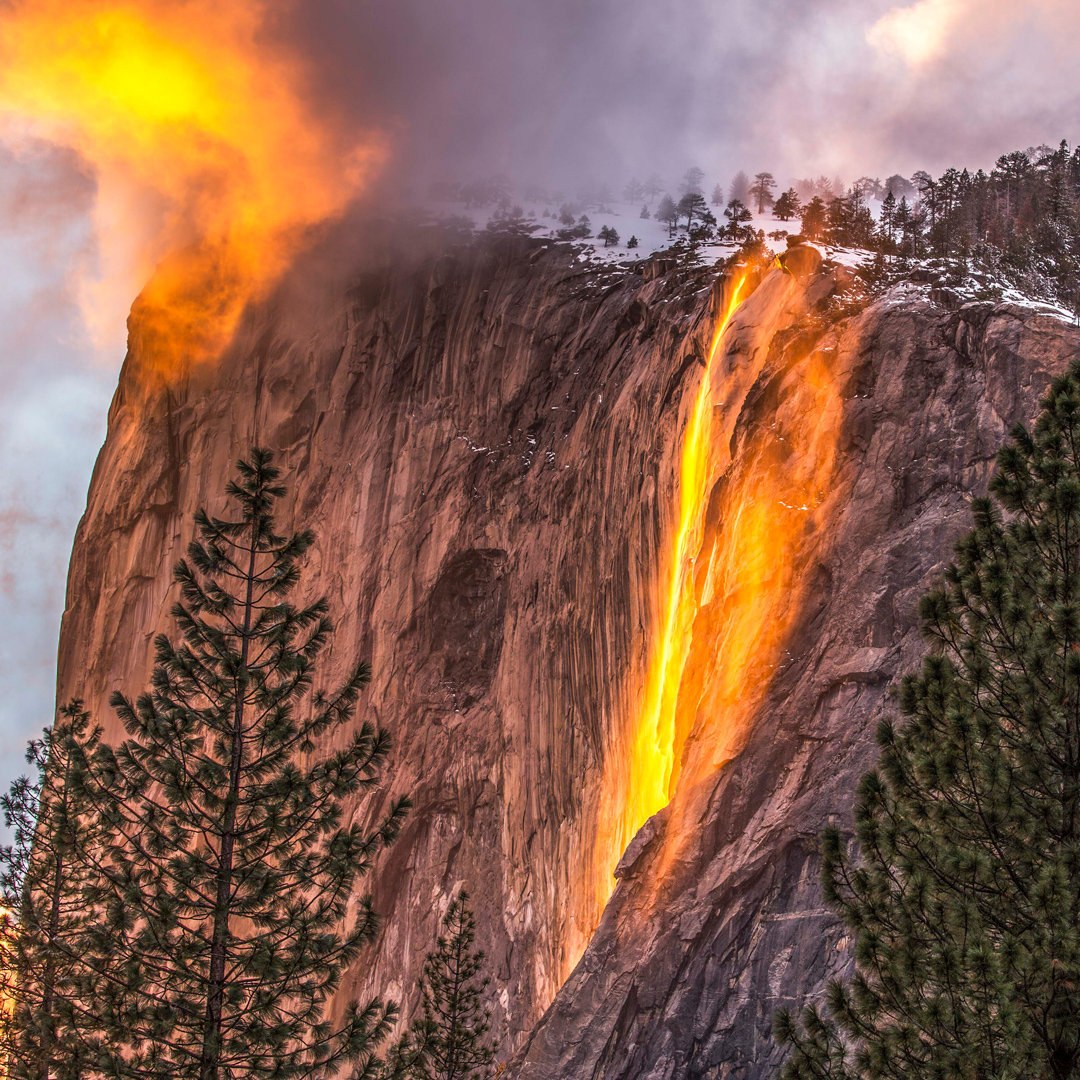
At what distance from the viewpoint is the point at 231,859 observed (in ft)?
43.2

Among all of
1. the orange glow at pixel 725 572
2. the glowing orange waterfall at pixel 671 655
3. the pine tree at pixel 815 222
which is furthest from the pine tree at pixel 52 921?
the pine tree at pixel 815 222

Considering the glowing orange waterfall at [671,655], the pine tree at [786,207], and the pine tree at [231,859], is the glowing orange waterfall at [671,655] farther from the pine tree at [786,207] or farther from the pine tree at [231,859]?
the pine tree at [786,207]

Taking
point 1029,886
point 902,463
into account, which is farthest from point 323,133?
point 1029,886

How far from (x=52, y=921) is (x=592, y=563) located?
55.0 feet

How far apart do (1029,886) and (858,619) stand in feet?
35.0

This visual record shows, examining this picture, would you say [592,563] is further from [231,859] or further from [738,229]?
[231,859]

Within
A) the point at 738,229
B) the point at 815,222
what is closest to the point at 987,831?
the point at 815,222

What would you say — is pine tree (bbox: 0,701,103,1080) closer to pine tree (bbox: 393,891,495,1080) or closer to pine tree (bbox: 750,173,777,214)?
pine tree (bbox: 393,891,495,1080)

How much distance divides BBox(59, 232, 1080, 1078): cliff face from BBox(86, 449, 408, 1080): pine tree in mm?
7785

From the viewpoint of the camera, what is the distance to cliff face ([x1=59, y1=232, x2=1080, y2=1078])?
1973cm

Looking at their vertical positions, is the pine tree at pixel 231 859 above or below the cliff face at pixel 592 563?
below

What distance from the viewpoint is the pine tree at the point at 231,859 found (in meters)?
12.2

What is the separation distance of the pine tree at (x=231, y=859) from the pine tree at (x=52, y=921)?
1.42ft

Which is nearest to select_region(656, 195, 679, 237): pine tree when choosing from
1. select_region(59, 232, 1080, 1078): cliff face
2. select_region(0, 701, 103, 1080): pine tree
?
select_region(59, 232, 1080, 1078): cliff face
